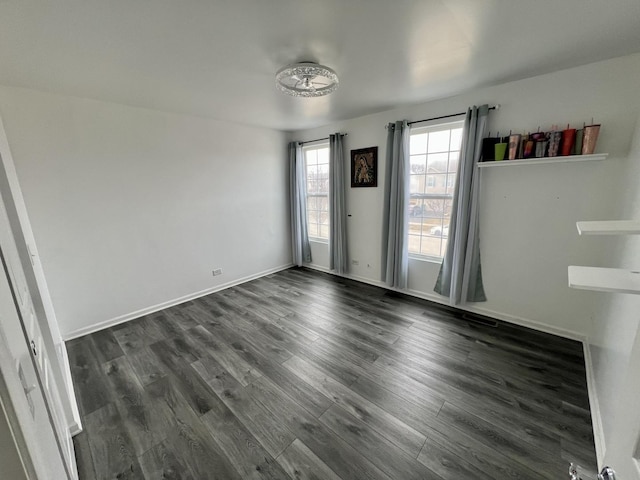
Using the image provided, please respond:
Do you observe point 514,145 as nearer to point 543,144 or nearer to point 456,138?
point 543,144

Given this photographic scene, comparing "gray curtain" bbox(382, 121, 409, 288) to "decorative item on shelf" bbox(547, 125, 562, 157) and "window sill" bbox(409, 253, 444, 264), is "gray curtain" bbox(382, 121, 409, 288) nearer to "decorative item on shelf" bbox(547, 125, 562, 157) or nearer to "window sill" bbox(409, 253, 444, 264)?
"window sill" bbox(409, 253, 444, 264)

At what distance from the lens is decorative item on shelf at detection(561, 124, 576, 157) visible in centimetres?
215

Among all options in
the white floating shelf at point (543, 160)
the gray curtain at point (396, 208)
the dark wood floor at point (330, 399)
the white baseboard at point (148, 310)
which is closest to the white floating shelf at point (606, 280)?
the dark wood floor at point (330, 399)

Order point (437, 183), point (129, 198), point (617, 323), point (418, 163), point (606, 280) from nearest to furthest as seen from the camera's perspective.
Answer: point (606, 280) → point (617, 323) → point (129, 198) → point (437, 183) → point (418, 163)

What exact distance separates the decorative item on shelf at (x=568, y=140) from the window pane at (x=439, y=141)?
1.05m

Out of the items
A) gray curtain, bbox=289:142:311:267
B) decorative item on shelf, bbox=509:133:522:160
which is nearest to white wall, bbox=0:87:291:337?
gray curtain, bbox=289:142:311:267

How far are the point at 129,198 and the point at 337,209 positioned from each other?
276 cm

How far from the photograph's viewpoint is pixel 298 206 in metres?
4.57

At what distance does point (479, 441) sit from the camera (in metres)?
1.53

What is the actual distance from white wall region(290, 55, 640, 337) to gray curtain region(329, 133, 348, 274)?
115 centimetres

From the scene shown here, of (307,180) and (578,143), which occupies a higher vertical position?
(578,143)

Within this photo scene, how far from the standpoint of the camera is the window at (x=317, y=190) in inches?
172

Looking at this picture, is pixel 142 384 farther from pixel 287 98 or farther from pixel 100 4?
pixel 287 98

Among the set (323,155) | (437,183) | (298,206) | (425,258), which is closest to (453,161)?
(437,183)
